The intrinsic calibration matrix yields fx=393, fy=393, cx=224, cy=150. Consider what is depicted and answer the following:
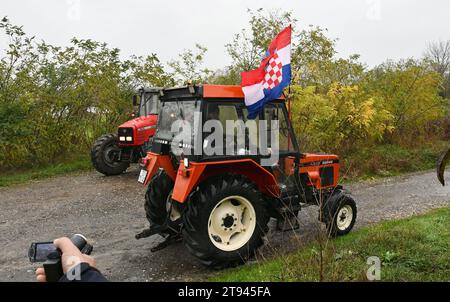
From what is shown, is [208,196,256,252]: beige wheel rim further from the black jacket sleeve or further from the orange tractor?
the black jacket sleeve

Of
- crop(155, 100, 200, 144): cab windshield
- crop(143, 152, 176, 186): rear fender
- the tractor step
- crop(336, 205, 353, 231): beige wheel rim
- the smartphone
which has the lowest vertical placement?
the tractor step

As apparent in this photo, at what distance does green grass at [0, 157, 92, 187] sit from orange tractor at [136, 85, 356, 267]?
6.48 metres

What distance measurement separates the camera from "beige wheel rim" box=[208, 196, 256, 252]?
16.2ft

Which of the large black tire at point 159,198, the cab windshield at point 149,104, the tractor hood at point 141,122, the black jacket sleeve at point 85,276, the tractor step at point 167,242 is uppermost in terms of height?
the cab windshield at point 149,104

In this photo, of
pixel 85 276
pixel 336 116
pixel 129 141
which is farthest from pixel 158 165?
pixel 336 116

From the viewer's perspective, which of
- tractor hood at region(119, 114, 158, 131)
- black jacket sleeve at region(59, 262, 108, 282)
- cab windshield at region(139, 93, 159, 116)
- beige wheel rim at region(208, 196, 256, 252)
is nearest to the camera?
black jacket sleeve at region(59, 262, 108, 282)

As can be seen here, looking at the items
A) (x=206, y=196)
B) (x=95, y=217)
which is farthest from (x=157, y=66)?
(x=206, y=196)

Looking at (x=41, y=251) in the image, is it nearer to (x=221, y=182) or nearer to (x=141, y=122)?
(x=221, y=182)

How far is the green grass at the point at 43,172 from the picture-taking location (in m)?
10.5

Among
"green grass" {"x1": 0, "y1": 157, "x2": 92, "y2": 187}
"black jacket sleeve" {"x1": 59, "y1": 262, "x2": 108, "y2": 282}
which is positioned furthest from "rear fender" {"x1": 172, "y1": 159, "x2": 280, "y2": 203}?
"green grass" {"x1": 0, "y1": 157, "x2": 92, "y2": 187}

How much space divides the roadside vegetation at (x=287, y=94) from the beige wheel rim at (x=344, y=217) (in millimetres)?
3570

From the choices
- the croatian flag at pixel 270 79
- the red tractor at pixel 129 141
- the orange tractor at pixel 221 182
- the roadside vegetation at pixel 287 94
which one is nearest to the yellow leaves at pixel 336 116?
the roadside vegetation at pixel 287 94

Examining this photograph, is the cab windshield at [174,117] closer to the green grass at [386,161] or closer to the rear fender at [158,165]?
the rear fender at [158,165]
